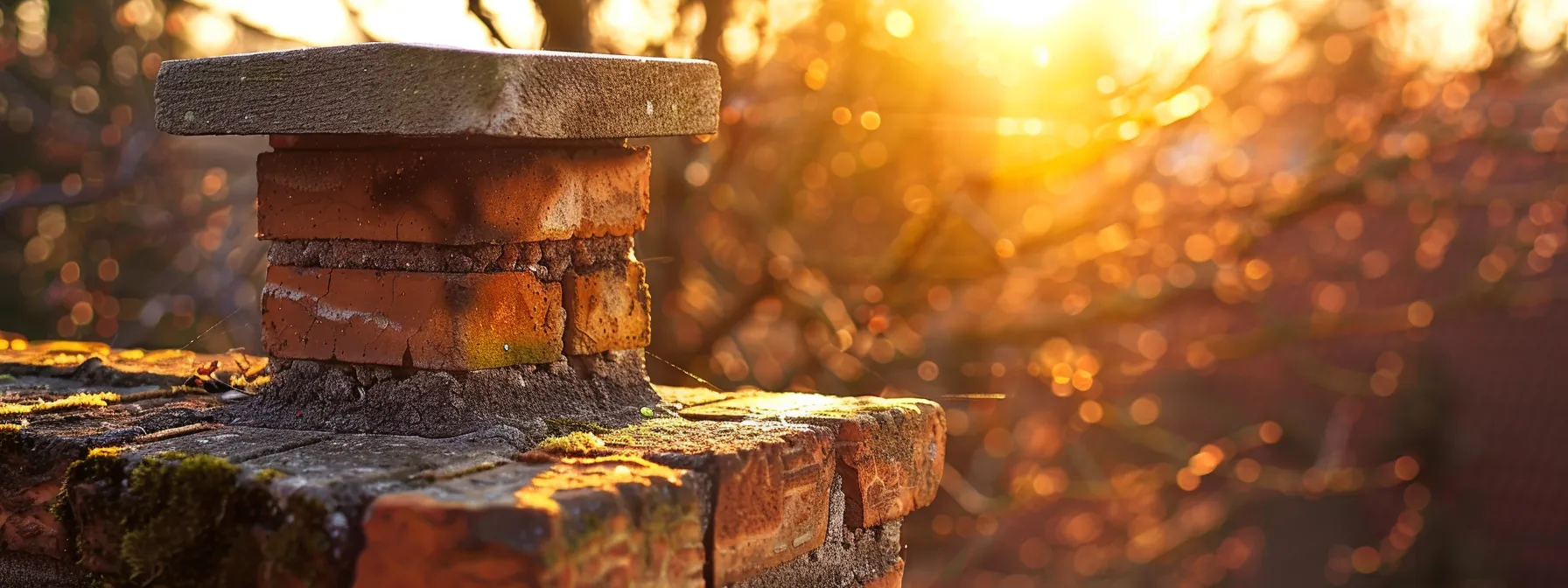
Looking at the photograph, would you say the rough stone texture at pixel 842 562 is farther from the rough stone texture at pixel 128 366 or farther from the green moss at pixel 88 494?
the rough stone texture at pixel 128 366

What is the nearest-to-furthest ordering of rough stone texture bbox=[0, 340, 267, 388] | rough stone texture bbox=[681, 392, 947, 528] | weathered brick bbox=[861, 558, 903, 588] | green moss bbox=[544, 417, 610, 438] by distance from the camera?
green moss bbox=[544, 417, 610, 438] → rough stone texture bbox=[681, 392, 947, 528] → weathered brick bbox=[861, 558, 903, 588] → rough stone texture bbox=[0, 340, 267, 388]

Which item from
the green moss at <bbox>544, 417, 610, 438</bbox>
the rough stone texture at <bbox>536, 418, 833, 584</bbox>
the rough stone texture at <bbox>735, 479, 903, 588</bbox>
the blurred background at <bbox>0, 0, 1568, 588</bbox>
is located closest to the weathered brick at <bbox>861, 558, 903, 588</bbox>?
the rough stone texture at <bbox>735, 479, 903, 588</bbox>

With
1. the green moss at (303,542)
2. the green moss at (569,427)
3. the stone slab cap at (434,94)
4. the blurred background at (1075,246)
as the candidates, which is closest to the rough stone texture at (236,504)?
the green moss at (303,542)

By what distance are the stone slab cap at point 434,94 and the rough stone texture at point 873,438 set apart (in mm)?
534

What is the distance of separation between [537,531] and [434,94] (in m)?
0.71

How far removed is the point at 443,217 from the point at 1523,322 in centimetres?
914

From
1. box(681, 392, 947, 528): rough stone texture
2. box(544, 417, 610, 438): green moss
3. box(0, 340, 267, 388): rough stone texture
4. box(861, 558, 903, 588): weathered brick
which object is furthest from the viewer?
box(0, 340, 267, 388): rough stone texture

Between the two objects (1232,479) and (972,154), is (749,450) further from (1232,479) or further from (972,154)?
(1232,479)

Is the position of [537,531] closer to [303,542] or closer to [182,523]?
[303,542]

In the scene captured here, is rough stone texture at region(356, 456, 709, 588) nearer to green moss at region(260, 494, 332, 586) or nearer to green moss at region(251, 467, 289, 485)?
green moss at region(260, 494, 332, 586)

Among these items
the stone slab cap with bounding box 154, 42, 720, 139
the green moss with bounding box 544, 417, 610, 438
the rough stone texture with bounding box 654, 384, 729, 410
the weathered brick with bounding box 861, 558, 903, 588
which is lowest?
the weathered brick with bounding box 861, 558, 903, 588

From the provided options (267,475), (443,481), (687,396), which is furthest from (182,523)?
(687,396)

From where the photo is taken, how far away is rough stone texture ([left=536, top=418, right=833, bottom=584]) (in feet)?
6.47

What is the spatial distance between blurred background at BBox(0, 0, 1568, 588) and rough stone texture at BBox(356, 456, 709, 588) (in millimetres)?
2172
